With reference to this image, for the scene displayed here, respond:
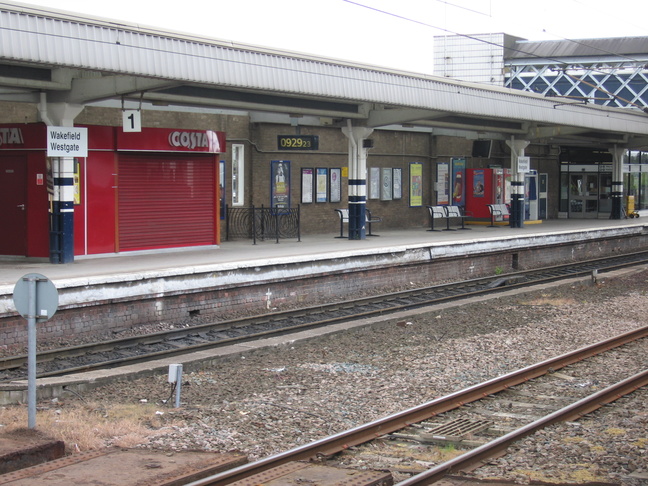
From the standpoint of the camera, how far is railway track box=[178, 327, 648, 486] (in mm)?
5812

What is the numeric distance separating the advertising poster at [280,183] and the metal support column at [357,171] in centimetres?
188

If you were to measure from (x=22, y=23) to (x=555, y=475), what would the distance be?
9551 millimetres

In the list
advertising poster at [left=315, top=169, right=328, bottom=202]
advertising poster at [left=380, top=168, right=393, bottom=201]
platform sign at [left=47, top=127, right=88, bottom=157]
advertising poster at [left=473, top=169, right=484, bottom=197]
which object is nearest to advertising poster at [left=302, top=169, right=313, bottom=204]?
advertising poster at [left=315, top=169, right=328, bottom=202]

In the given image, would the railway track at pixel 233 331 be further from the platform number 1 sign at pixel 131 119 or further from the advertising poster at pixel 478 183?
the advertising poster at pixel 478 183

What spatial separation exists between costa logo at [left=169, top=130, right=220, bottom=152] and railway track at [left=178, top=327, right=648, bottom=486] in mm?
9520

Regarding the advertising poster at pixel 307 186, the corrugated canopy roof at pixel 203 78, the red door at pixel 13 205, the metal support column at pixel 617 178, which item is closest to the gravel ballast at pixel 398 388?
the corrugated canopy roof at pixel 203 78

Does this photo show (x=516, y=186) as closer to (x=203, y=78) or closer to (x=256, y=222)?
(x=256, y=222)

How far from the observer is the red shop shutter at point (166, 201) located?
16.3 m

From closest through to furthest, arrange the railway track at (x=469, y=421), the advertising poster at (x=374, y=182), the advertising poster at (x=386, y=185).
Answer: the railway track at (x=469, y=421), the advertising poster at (x=374, y=182), the advertising poster at (x=386, y=185)

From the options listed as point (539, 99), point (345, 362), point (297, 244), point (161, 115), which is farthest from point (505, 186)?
point (345, 362)

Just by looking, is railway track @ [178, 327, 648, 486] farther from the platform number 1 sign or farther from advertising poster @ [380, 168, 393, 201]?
advertising poster @ [380, 168, 393, 201]

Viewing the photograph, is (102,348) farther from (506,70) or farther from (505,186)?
(506,70)

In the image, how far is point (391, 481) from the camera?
5551 millimetres

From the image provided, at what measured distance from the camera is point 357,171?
68.5 ft
